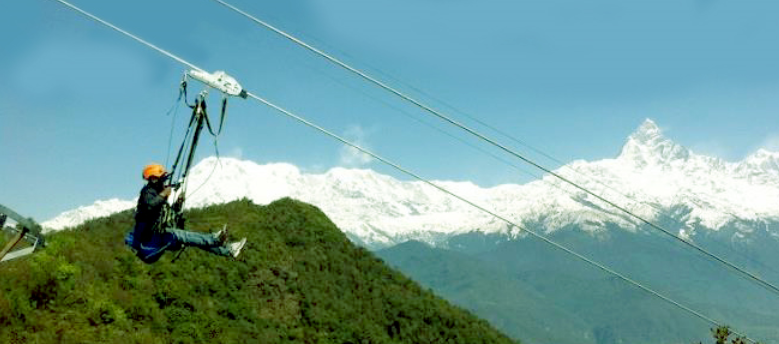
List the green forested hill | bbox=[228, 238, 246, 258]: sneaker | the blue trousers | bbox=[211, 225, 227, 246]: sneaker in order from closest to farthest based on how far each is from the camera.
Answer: the blue trousers → bbox=[211, 225, 227, 246]: sneaker → bbox=[228, 238, 246, 258]: sneaker → the green forested hill

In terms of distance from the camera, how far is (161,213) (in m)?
18.3

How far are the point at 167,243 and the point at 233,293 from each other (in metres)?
36.1

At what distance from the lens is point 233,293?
174 feet

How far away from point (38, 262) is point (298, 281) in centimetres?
3062

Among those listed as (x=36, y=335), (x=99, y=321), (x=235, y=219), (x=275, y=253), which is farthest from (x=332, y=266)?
(x=36, y=335)

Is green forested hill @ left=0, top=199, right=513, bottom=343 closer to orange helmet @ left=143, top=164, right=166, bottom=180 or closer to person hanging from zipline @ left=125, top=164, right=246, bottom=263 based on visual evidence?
person hanging from zipline @ left=125, top=164, right=246, bottom=263

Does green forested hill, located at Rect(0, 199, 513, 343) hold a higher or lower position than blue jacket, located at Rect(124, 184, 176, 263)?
lower

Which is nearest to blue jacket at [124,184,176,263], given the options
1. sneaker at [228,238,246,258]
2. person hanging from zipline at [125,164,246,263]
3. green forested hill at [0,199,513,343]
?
person hanging from zipline at [125,164,246,263]

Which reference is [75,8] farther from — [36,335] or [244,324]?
[244,324]

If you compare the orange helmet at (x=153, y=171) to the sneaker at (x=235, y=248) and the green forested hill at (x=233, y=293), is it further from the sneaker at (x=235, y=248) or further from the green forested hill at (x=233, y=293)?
the green forested hill at (x=233, y=293)

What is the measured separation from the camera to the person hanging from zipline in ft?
56.5

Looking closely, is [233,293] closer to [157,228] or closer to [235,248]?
[235,248]

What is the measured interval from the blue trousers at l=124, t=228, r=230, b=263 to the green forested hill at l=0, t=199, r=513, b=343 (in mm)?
16439

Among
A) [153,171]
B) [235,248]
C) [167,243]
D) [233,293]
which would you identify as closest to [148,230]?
[167,243]
